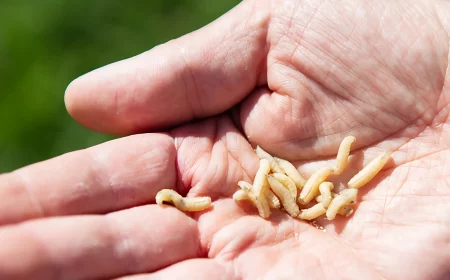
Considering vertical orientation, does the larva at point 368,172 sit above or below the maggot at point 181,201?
above

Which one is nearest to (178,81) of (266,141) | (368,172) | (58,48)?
(266,141)

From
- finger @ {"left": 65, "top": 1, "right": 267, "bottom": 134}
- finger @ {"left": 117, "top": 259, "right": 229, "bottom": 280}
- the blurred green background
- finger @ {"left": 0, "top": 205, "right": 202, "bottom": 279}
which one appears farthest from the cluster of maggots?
Result: the blurred green background

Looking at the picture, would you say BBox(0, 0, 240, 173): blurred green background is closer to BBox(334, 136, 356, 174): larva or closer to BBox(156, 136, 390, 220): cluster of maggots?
BBox(156, 136, 390, 220): cluster of maggots

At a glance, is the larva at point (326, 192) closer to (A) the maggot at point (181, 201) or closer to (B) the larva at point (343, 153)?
(B) the larva at point (343, 153)

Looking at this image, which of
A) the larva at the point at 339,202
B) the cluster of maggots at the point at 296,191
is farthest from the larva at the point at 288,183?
the larva at the point at 339,202

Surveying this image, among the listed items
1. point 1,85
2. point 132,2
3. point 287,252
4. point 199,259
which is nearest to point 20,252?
point 199,259

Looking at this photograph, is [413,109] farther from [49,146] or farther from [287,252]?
[49,146]
